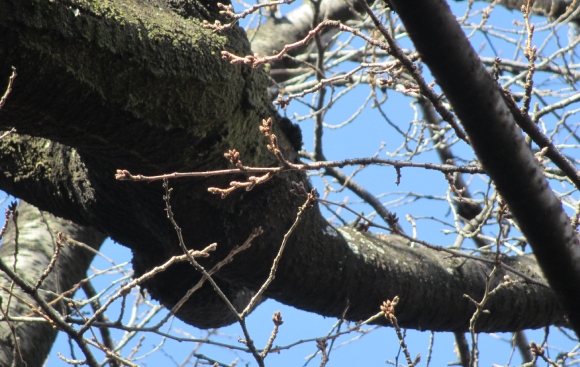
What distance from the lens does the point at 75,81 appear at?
127cm

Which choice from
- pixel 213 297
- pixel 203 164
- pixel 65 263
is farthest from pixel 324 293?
pixel 65 263

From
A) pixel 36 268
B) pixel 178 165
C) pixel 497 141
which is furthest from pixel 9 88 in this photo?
pixel 36 268

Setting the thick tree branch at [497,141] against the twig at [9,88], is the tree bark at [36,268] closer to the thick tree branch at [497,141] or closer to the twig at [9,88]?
the twig at [9,88]

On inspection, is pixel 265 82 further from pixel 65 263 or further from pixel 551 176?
pixel 551 176

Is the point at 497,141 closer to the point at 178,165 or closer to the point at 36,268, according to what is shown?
the point at 178,165

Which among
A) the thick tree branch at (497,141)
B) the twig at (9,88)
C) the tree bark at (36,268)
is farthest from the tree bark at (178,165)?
the thick tree branch at (497,141)

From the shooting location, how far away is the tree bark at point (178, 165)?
50.1 inches

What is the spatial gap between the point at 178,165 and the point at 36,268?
60.5 inches

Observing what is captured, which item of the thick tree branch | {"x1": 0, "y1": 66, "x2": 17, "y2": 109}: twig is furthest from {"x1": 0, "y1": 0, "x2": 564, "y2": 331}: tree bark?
the thick tree branch

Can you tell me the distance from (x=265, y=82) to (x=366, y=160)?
1.97 feet

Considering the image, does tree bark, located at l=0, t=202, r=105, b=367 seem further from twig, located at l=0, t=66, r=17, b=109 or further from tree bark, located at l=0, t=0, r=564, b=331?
twig, located at l=0, t=66, r=17, b=109

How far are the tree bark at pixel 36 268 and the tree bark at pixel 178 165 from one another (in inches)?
24.3

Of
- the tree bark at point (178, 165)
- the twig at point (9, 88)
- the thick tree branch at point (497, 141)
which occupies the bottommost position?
the thick tree branch at point (497, 141)

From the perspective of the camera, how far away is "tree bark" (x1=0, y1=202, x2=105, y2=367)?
2.52 metres
